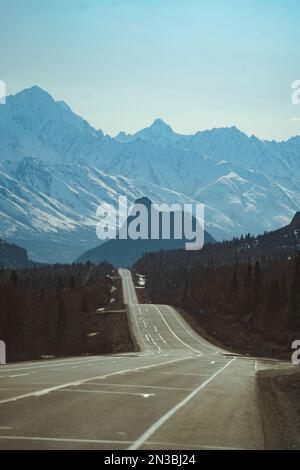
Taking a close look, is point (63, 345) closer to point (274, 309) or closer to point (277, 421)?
point (274, 309)

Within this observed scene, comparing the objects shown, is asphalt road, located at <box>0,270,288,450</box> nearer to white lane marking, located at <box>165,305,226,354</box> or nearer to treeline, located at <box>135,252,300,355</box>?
white lane marking, located at <box>165,305,226,354</box>

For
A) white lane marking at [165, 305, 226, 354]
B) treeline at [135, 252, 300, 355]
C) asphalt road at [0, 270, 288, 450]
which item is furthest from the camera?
treeline at [135, 252, 300, 355]

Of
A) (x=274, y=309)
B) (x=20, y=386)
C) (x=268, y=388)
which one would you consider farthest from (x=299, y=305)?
(x=20, y=386)

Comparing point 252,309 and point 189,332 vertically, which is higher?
point 252,309

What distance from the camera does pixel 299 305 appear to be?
114 metres

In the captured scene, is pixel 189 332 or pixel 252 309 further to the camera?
pixel 252 309

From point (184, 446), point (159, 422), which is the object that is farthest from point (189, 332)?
point (184, 446)

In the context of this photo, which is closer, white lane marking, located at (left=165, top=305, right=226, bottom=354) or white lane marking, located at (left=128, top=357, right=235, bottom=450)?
white lane marking, located at (left=128, top=357, right=235, bottom=450)
